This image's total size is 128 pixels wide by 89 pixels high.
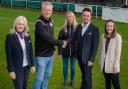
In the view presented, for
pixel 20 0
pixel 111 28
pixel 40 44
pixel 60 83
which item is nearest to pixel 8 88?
pixel 60 83

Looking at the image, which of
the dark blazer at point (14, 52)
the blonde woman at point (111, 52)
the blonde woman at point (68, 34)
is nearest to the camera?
the dark blazer at point (14, 52)

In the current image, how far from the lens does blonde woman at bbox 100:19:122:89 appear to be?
29.9 ft

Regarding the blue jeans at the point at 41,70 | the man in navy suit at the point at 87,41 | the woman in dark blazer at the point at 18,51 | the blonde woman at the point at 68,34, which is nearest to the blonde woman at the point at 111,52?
the man in navy suit at the point at 87,41

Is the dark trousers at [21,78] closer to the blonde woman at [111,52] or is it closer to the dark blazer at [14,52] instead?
the dark blazer at [14,52]

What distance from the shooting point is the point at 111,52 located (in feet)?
30.1

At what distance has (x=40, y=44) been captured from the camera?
8.85m

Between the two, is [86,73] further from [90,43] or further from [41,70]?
[41,70]

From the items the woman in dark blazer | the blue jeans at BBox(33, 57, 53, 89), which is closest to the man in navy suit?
the blue jeans at BBox(33, 57, 53, 89)

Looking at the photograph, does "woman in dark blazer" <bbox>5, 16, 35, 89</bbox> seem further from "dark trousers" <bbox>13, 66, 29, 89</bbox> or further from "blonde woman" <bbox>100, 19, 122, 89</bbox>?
"blonde woman" <bbox>100, 19, 122, 89</bbox>

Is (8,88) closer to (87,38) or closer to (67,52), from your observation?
(67,52)

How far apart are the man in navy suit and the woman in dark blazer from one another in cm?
142

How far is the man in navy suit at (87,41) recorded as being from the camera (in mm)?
9188

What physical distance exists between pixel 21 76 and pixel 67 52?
232cm

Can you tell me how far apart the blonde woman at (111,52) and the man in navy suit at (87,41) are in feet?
0.74
